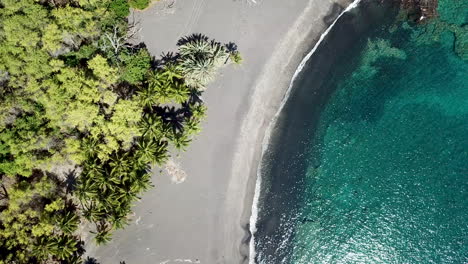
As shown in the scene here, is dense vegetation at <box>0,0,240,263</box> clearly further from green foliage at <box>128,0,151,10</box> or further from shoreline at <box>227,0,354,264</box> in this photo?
shoreline at <box>227,0,354,264</box>

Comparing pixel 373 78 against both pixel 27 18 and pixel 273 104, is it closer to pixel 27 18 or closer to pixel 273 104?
pixel 273 104

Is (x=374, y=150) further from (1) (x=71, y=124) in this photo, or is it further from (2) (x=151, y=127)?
(1) (x=71, y=124)

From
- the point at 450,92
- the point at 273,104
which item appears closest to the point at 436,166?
Result: the point at 450,92

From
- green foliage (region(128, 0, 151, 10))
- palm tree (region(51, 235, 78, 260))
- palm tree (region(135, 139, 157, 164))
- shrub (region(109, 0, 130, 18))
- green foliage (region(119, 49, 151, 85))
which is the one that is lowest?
palm tree (region(51, 235, 78, 260))

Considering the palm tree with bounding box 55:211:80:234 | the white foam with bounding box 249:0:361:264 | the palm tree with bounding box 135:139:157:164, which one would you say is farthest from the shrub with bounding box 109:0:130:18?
the palm tree with bounding box 55:211:80:234

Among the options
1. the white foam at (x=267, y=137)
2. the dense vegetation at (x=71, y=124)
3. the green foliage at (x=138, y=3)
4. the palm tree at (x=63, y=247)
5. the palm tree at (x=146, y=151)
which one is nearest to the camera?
the palm tree at (x=63, y=247)

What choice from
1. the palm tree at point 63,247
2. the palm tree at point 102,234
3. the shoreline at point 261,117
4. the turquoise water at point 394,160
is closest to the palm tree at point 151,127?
the shoreline at point 261,117

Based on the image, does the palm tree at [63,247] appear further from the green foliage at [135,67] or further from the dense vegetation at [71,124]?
the green foliage at [135,67]
